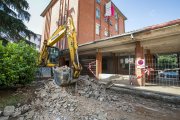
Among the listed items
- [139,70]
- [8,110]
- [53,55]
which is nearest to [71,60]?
[8,110]

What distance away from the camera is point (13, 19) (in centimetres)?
1041

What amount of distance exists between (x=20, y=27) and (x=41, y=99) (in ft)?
27.4

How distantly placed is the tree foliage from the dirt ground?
615 mm

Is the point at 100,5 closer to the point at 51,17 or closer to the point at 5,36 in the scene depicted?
the point at 51,17

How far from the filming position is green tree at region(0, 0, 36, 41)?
1002 centimetres

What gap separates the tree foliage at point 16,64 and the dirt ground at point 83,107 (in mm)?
615

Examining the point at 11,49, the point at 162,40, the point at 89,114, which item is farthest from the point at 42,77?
the point at 162,40

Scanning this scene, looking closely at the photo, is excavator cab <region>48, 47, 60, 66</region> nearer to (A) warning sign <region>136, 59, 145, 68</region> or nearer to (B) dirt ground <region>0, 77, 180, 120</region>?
(B) dirt ground <region>0, 77, 180, 120</region>

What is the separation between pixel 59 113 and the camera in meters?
3.99

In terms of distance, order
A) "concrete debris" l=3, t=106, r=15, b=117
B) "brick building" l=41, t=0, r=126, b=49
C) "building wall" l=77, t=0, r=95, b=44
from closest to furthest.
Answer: "concrete debris" l=3, t=106, r=15, b=117, "building wall" l=77, t=0, r=95, b=44, "brick building" l=41, t=0, r=126, b=49

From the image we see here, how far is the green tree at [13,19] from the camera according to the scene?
1002 centimetres

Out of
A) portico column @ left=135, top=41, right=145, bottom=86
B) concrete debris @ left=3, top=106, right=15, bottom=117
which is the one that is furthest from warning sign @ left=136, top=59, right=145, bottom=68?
→ concrete debris @ left=3, top=106, right=15, bottom=117

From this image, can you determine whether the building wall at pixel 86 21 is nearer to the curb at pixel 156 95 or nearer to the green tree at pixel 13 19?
the green tree at pixel 13 19

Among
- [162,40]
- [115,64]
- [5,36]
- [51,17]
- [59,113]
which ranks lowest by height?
[59,113]
